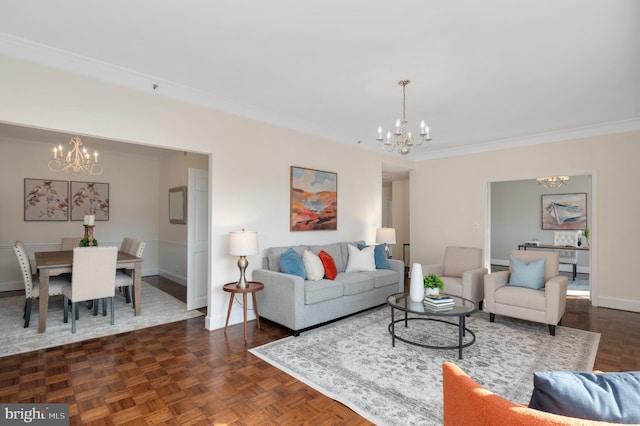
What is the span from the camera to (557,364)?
112 inches

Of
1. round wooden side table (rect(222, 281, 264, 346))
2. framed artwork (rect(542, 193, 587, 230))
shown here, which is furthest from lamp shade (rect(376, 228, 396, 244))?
framed artwork (rect(542, 193, 587, 230))

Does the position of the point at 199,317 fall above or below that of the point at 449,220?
below

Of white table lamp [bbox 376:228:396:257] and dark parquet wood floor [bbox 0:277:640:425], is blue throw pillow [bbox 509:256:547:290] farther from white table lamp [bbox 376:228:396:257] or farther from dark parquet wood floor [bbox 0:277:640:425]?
white table lamp [bbox 376:228:396:257]

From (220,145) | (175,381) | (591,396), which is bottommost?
(175,381)

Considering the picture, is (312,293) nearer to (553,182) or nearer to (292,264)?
(292,264)

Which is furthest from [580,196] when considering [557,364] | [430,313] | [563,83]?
[430,313]

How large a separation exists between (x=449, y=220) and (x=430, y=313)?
148 inches

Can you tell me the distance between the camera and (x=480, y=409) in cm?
98

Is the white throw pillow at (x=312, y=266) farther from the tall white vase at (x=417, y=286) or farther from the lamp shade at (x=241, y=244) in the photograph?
the tall white vase at (x=417, y=286)

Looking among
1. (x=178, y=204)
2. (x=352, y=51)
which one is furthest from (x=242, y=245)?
(x=178, y=204)

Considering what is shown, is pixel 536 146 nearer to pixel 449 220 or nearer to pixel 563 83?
Result: pixel 449 220

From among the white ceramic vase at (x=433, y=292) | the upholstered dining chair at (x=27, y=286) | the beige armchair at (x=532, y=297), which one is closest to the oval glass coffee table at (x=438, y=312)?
the white ceramic vase at (x=433, y=292)

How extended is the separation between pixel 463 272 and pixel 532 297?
2.93 feet
